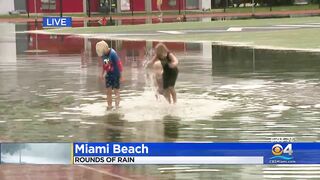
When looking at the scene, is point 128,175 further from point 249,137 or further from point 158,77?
point 158,77

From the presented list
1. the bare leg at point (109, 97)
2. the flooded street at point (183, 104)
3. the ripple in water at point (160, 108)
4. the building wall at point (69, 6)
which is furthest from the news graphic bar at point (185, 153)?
the building wall at point (69, 6)

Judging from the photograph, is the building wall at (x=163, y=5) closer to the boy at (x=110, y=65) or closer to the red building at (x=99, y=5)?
the red building at (x=99, y=5)

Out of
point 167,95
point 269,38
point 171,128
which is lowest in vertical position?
point 171,128

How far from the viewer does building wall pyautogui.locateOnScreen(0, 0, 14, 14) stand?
79.7 metres

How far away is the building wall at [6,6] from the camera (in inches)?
3137

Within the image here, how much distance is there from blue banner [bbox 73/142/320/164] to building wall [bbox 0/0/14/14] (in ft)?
245

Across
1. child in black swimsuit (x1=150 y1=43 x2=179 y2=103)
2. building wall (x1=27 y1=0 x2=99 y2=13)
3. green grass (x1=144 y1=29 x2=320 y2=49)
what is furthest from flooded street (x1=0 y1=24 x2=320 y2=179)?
building wall (x1=27 y1=0 x2=99 y2=13)

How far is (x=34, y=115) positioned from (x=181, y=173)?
5.68 metres

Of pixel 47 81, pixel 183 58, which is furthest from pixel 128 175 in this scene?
pixel 183 58

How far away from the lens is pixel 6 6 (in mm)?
80812

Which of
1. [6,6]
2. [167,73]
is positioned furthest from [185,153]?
[6,6]

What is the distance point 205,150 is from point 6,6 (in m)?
76.5

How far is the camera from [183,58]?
26.7 metres

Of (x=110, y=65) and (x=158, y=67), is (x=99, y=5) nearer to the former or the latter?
(x=158, y=67)
